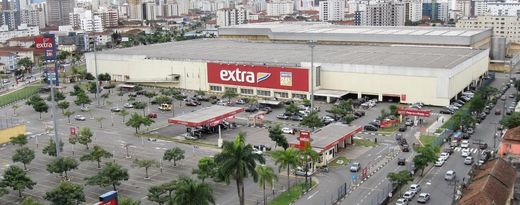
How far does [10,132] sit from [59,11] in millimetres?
148040

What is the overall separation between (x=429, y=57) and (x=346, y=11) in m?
125

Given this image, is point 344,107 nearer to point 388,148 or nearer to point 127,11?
point 388,148

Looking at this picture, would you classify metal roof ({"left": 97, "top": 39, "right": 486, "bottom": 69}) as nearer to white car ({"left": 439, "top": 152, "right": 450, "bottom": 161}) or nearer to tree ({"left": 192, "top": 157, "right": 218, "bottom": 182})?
white car ({"left": 439, "top": 152, "right": 450, "bottom": 161})

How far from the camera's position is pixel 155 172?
109 feet

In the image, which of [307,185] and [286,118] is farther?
[286,118]

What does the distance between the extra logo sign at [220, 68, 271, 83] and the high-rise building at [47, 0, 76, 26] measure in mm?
130208

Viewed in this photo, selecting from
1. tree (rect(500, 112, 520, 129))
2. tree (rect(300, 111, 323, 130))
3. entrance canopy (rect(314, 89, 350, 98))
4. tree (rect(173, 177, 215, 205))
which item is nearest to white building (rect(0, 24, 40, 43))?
entrance canopy (rect(314, 89, 350, 98))

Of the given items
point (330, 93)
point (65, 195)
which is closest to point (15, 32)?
point (330, 93)

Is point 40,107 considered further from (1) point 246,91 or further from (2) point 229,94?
(1) point 246,91

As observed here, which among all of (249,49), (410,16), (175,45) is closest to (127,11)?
(410,16)

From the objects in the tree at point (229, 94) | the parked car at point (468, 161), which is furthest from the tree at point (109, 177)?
the tree at point (229, 94)

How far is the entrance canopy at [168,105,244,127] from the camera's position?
40.9 meters

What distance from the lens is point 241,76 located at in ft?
192

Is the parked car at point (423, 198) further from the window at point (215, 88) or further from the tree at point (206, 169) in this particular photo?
the window at point (215, 88)
